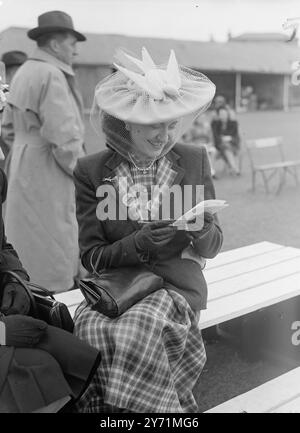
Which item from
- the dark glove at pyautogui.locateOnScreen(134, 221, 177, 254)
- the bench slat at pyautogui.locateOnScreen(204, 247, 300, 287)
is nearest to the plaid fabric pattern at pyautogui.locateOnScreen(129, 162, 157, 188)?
the dark glove at pyautogui.locateOnScreen(134, 221, 177, 254)

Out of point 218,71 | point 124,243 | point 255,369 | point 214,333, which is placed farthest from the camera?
point 218,71

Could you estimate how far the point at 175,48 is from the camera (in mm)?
2398

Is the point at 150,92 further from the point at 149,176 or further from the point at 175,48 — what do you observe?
the point at 175,48

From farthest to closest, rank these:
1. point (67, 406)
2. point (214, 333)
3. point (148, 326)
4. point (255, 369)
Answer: point (214, 333)
point (255, 369)
point (148, 326)
point (67, 406)

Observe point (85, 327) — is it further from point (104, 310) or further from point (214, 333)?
point (214, 333)

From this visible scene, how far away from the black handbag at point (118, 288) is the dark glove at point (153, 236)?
0.11 metres

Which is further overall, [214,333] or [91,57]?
[91,57]

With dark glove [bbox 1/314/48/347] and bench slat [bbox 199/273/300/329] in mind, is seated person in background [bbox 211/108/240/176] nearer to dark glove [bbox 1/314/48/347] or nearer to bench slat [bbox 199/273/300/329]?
bench slat [bbox 199/273/300/329]

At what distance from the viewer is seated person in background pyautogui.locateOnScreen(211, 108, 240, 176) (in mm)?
9828

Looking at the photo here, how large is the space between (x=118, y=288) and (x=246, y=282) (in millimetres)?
1151

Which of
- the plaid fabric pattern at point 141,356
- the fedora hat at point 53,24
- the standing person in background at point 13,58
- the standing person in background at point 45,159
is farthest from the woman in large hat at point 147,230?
the standing person in background at point 13,58

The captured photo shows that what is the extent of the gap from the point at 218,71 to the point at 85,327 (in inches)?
108

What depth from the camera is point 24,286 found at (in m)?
1.78

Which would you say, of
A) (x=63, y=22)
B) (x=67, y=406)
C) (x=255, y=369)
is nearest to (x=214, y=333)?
(x=255, y=369)
